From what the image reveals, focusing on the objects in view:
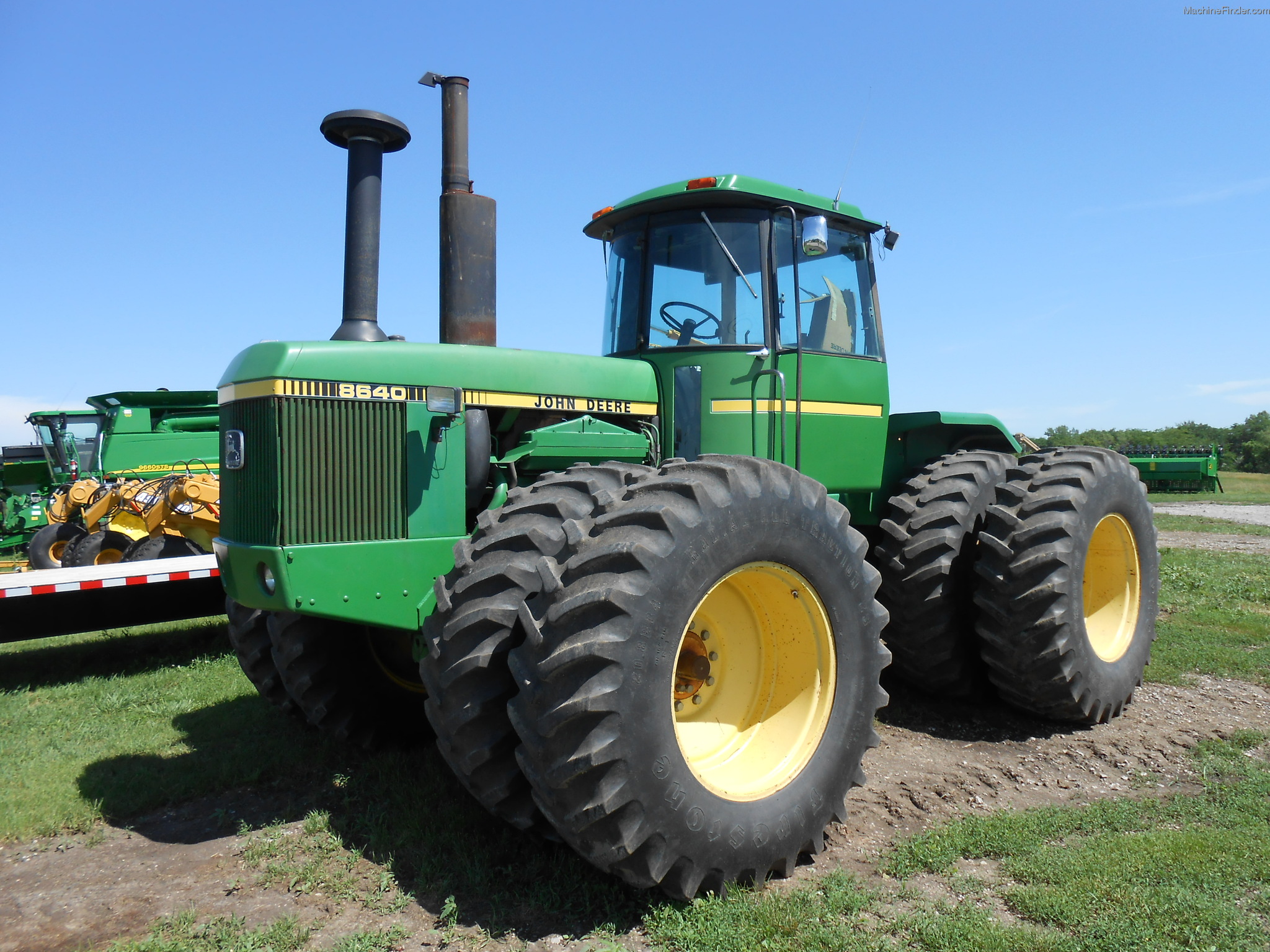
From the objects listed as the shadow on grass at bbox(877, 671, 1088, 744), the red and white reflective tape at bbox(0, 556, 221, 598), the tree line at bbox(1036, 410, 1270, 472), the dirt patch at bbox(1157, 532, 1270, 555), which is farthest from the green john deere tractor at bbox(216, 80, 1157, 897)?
the tree line at bbox(1036, 410, 1270, 472)

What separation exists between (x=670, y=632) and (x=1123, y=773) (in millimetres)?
2895

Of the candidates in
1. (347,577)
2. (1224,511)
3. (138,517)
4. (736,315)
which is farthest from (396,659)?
(1224,511)

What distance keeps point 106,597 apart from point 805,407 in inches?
228

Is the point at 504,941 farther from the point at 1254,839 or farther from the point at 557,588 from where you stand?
the point at 1254,839

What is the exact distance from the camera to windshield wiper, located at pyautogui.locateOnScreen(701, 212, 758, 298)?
15.3 feet

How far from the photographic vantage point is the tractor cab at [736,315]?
15.3 ft

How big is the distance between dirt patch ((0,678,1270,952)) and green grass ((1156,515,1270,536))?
1210 centimetres

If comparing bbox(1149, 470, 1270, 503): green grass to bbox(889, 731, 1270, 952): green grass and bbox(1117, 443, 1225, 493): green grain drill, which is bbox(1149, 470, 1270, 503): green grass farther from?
bbox(889, 731, 1270, 952): green grass

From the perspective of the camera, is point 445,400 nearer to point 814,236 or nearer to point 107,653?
point 814,236

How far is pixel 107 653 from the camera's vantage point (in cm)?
802

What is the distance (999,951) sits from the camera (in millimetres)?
2881

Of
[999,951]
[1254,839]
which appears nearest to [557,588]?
[999,951]

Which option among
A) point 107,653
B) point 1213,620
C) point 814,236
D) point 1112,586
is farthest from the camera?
point 107,653

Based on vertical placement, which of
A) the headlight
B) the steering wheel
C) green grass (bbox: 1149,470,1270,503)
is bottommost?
green grass (bbox: 1149,470,1270,503)
